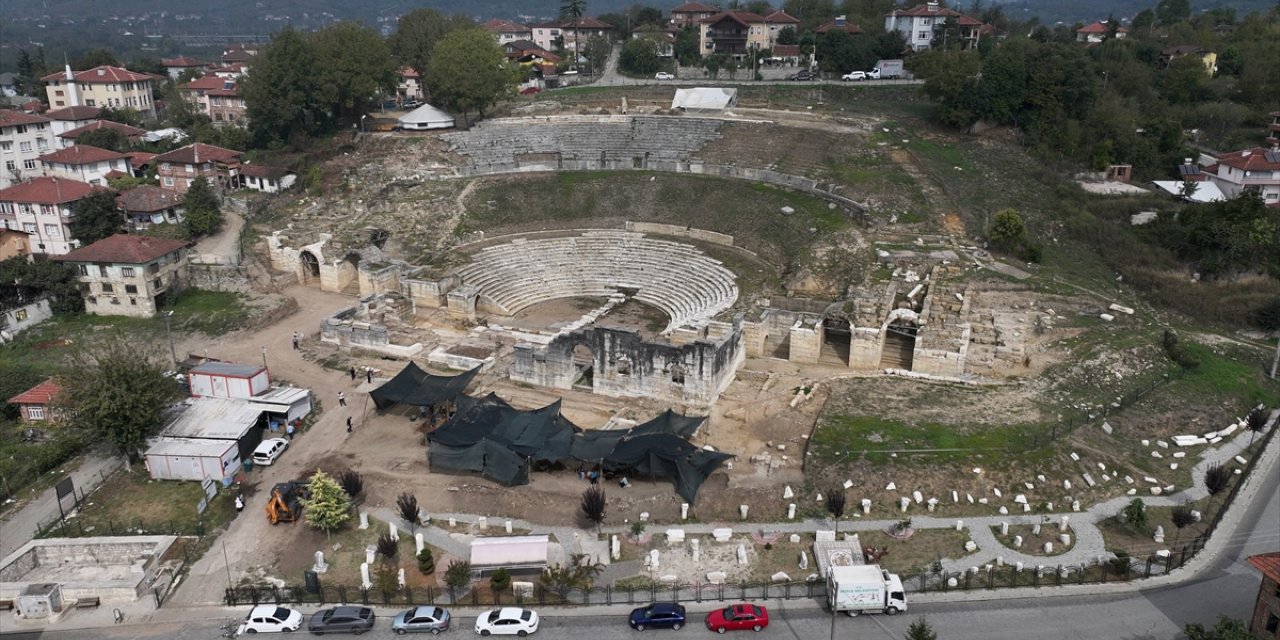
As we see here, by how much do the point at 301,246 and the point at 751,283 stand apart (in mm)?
26909

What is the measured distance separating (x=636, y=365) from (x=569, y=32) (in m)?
102

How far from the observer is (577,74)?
95.4 meters

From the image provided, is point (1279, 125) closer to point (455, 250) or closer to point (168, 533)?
point (455, 250)

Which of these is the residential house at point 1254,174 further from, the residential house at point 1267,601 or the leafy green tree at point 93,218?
the leafy green tree at point 93,218

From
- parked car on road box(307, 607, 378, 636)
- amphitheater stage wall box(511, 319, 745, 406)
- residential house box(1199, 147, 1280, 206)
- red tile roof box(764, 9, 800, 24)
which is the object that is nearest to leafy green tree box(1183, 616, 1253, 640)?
amphitheater stage wall box(511, 319, 745, 406)

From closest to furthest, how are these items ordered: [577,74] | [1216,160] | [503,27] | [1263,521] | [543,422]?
[1263,521] < [543,422] < [1216,160] < [577,74] < [503,27]

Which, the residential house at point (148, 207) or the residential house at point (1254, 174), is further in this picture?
the residential house at point (148, 207)

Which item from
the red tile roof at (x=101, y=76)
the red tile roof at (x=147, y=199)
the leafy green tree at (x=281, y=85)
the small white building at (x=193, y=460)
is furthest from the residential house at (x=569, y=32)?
the small white building at (x=193, y=460)

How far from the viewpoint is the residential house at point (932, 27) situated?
87.5m

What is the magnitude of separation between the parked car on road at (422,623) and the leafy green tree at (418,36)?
6900 cm

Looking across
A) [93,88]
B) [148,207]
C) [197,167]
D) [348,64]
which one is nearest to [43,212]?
[148,207]

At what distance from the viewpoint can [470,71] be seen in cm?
6700

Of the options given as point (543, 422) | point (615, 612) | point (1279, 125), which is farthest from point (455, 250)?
point (1279, 125)

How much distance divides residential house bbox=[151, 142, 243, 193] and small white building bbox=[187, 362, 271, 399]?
102 ft
